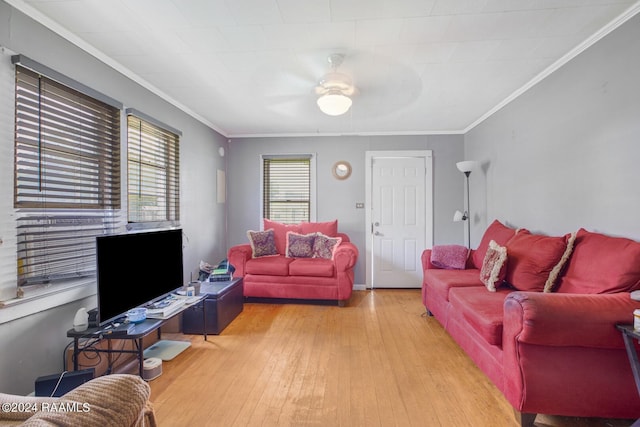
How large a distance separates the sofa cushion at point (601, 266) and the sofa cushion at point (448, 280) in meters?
0.62

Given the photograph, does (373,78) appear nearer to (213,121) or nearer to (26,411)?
(213,121)

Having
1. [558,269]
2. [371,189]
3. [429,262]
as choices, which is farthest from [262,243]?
[558,269]

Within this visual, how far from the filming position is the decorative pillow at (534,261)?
7.07 feet

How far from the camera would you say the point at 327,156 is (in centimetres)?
466

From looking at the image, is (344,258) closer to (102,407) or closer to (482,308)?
(482,308)

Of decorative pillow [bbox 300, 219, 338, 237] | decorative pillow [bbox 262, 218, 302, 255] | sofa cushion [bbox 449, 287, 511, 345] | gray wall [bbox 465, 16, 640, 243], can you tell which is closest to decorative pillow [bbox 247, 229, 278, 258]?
decorative pillow [bbox 262, 218, 302, 255]

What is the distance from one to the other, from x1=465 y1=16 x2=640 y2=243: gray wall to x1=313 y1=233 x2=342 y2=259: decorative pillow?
Answer: 209 cm

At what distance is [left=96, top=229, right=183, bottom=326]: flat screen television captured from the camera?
1.91 m

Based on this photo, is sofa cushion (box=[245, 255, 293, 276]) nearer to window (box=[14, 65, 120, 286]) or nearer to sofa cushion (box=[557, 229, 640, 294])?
window (box=[14, 65, 120, 286])

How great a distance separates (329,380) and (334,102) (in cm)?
221

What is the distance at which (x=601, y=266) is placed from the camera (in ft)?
5.91

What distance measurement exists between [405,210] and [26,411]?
4.28m

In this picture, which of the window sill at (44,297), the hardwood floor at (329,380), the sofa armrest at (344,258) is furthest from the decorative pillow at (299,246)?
the window sill at (44,297)

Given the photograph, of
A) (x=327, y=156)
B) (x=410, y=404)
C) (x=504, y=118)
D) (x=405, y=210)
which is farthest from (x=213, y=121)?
(x=410, y=404)
